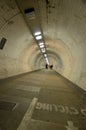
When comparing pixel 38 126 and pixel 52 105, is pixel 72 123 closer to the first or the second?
pixel 38 126

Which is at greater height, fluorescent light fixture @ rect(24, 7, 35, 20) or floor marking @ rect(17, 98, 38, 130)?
fluorescent light fixture @ rect(24, 7, 35, 20)

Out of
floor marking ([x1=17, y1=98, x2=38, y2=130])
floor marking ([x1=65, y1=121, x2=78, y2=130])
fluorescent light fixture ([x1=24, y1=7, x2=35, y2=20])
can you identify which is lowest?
floor marking ([x1=65, y1=121, x2=78, y2=130])

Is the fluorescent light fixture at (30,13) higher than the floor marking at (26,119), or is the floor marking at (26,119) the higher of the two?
the fluorescent light fixture at (30,13)

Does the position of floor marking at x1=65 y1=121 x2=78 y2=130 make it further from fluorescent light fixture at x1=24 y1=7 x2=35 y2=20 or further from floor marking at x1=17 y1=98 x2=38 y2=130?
fluorescent light fixture at x1=24 y1=7 x2=35 y2=20

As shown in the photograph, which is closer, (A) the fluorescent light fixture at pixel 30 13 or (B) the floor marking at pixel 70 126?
(B) the floor marking at pixel 70 126

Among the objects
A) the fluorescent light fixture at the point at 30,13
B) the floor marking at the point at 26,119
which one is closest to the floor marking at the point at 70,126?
the floor marking at the point at 26,119

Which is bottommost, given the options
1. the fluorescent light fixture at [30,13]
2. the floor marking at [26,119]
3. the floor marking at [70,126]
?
the floor marking at [70,126]

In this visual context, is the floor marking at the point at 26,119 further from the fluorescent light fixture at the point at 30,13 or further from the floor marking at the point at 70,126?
the fluorescent light fixture at the point at 30,13

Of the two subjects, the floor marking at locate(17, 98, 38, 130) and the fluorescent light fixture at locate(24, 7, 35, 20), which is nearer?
the floor marking at locate(17, 98, 38, 130)

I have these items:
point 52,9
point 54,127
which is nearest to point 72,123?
point 54,127

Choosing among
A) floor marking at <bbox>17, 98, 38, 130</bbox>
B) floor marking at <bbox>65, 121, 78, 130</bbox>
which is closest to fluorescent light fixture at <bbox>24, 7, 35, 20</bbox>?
floor marking at <bbox>17, 98, 38, 130</bbox>

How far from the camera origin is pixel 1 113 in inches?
118

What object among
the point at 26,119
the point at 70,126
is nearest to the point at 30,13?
the point at 26,119

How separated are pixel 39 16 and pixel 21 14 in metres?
0.84
